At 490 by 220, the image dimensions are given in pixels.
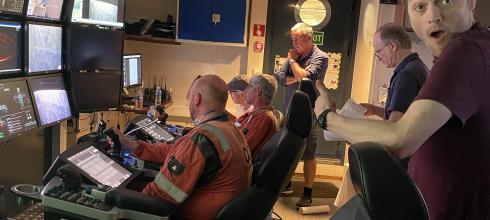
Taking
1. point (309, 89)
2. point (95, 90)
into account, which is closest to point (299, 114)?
point (309, 89)

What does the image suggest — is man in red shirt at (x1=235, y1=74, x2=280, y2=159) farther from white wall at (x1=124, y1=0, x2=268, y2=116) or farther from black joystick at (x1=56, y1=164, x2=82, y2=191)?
white wall at (x1=124, y1=0, x2=268, y2=116)

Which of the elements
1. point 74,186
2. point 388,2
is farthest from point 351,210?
point 388,2

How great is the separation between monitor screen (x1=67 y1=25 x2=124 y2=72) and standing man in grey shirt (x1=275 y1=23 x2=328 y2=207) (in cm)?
161

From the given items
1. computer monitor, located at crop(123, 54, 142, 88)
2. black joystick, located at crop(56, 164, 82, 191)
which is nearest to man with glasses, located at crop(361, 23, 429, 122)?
black joystick, located at crop(56, 164, 82, 191)

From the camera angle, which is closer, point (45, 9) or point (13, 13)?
point (13, 13)

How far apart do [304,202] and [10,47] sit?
2.79 m

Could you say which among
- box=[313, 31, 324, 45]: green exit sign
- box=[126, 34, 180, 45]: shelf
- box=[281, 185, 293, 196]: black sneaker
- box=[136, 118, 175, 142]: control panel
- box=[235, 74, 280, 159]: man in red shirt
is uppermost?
box=[313, 31, 324, 45]: green exit sign

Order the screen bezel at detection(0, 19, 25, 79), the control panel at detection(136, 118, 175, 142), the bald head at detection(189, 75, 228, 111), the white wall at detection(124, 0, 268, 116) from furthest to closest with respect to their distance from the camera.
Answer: the white wall at detection(124, 0, 268, 116)
the control panel at detection(136, 118, 175, 142)
the screen bezel at detection(0, 19, 25, 79)
the bald head at detection(189, 75, 228, 111)

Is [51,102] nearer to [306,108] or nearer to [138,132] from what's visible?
[138,132]

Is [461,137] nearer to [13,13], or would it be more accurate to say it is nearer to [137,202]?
[137,202]

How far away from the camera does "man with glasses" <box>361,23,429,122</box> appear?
2408 mm

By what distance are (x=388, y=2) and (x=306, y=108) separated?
11.0 ft

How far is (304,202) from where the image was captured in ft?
14.0

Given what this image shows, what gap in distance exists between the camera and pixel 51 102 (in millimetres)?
Result: 2730
